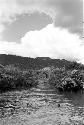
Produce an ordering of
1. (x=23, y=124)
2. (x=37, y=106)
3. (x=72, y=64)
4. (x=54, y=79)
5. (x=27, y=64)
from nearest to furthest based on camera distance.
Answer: (x=23, y=124)
(x=37, y=106)
(x=54, y=79)
(x=72, y=64)
(x=27, y=64)

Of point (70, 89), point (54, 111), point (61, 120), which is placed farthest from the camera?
point (70, 89)

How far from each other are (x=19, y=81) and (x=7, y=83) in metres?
8.37

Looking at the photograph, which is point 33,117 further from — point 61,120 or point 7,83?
point 7,83

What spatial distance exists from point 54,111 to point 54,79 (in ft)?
128

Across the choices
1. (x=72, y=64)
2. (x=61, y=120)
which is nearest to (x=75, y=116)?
(x=61, y=120)

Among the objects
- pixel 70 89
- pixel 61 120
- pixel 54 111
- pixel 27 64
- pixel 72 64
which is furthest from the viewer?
pixel 27 64

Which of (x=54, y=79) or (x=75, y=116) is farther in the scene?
(x=54, y=79)

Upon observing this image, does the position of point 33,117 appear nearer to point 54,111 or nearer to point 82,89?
point 54,111

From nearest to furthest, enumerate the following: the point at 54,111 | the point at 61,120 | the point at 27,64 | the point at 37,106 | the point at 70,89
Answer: the point at 61,120, the point at 54,111, the point at 37,106, the point at 70,89, the point at 27,64

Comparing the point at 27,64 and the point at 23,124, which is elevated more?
the point at 27,64

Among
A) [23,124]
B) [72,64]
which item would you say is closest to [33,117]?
[23,124]

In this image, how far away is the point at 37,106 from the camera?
39125mm

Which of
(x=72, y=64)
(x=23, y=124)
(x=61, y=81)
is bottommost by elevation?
(x=23, y=124)

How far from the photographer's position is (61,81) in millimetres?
67312
